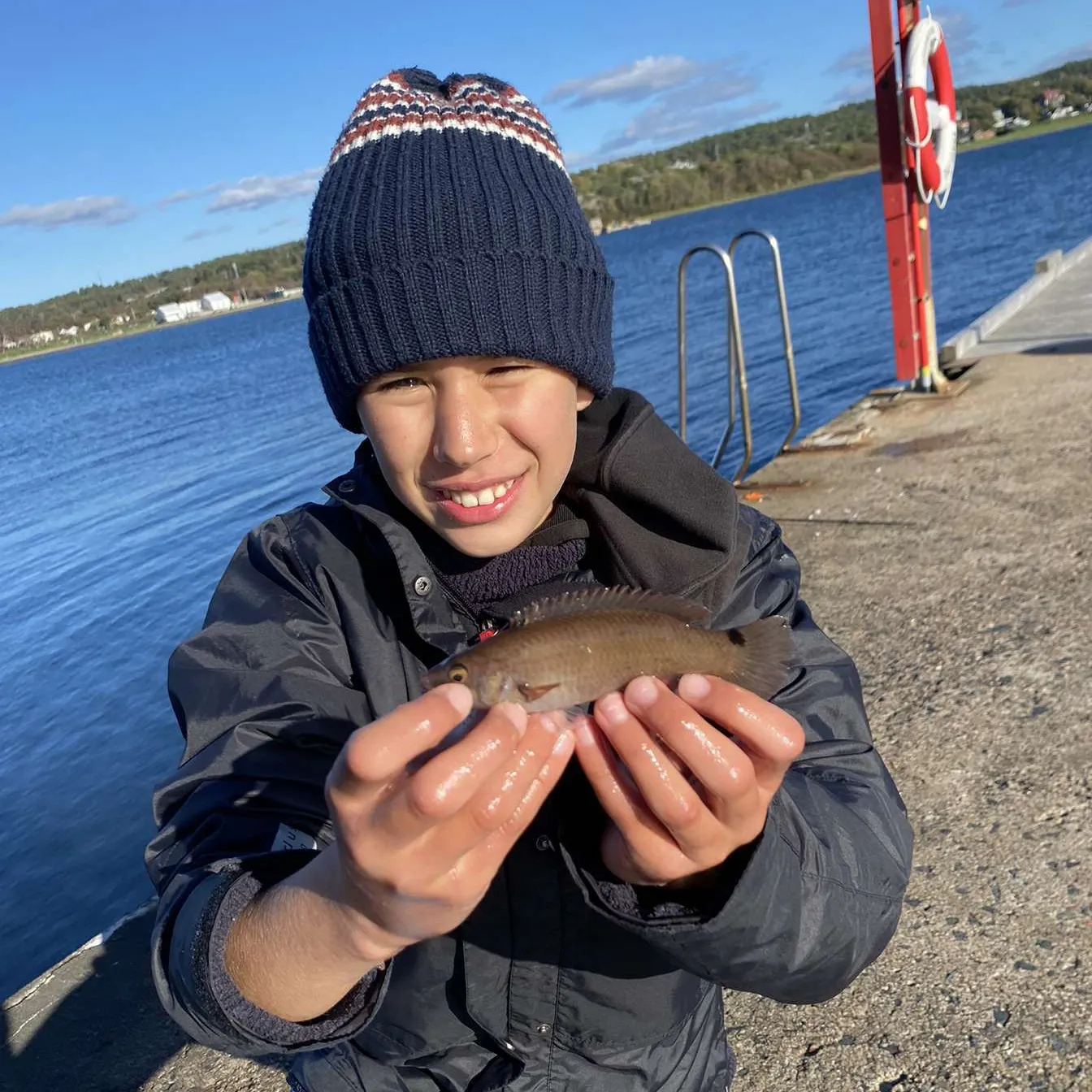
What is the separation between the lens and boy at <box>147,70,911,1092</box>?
5.35 ft

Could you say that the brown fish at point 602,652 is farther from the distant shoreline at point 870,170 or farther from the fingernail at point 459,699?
the distant shoreline at point 870,170

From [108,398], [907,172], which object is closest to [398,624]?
[907,172]

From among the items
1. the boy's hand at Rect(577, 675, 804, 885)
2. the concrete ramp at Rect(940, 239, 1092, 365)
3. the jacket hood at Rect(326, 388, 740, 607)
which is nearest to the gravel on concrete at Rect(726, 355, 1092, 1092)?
the jacket hood at Rect(326, 388, 740, 607)

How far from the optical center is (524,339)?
7.88 ft

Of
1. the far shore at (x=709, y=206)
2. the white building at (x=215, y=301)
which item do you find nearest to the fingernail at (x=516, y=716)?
the far shore at (x=709, y=206)

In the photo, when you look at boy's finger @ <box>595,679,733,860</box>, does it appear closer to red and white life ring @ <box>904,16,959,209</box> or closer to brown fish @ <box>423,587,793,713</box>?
brown fish @ <box>423,587,793,713</box>

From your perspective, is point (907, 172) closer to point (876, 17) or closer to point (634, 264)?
point (876, 17)

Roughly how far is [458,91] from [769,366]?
22.0m

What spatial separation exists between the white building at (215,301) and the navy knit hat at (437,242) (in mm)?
150453

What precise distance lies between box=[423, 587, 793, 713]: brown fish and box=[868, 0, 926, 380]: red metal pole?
8693 millimetres

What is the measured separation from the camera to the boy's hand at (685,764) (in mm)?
1583

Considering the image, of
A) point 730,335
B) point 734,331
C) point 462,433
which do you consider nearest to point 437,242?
point 462,433

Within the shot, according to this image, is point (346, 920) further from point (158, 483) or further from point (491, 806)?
point (158, 483)

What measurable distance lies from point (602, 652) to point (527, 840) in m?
0.49
